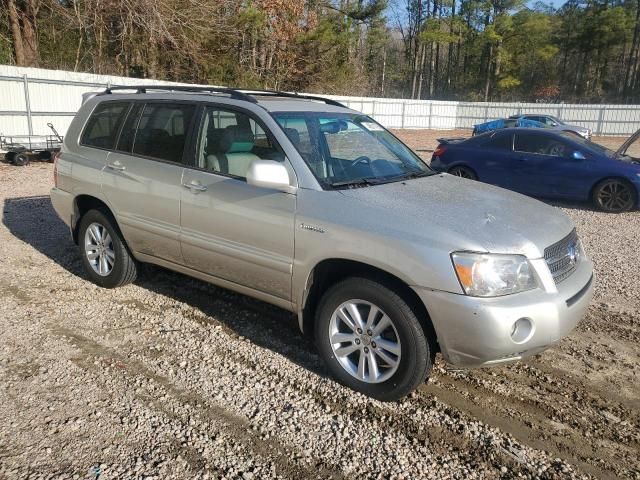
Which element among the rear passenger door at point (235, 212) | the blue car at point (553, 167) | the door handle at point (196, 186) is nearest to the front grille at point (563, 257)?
the rear passenger door at point (235, 212)

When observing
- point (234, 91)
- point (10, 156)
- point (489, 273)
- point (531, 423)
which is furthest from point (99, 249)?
point (10, 156)

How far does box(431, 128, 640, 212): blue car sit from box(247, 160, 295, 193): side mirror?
7779 mm

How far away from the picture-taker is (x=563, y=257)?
3.50 metres

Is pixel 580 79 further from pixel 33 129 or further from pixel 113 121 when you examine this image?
pixel 113 121

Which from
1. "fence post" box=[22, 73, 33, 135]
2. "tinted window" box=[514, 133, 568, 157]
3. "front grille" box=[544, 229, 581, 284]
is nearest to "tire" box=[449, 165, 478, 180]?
"tinted window" box=[514, 133, 568, 157]

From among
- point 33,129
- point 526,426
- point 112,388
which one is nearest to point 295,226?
point 112,388

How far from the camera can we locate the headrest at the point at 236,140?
4.10 m

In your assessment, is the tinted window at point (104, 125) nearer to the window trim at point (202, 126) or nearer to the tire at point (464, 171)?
the window trim at point (202, 126)

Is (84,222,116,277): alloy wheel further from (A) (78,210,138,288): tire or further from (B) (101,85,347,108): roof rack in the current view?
(B) (101,85,347,108): roof rack

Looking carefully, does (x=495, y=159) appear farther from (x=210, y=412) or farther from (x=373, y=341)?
(x=210, y=412)

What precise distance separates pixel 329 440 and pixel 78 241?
3.65 m

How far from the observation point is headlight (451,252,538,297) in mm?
3020

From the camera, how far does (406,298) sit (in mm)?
3268

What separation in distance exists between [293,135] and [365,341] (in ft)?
5.07
